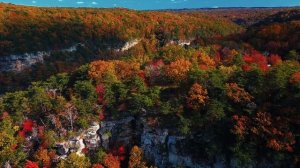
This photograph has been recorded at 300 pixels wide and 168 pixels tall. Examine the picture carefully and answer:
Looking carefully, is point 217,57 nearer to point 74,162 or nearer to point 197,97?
point 197,97

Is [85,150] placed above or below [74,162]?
below

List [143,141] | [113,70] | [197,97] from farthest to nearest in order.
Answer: [113,70], [143,141], [197,97]

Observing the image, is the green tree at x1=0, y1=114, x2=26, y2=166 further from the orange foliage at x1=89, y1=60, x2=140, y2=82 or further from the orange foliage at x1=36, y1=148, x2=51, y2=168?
the orange foliage at x1=89, y1=60, x2=140, y2=82

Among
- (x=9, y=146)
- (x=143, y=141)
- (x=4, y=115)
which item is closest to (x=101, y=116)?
(x=143, y=141)

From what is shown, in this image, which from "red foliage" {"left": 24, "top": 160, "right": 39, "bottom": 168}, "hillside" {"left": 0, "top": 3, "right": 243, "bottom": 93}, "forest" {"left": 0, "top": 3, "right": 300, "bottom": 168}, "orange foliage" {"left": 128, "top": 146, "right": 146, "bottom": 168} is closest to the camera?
"forest" {"left": 0, "top": 3, "right": 300, "bottom": 168}

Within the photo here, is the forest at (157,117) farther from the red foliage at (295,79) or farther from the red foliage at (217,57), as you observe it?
the red foliage at (217,57)

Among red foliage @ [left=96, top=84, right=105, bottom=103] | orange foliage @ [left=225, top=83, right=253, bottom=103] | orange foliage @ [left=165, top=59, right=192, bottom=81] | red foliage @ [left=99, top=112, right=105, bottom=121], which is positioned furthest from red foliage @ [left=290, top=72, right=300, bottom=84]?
red foliage @ [left=96, top=84, right=105, bottom=103]
